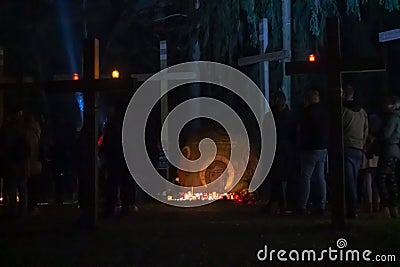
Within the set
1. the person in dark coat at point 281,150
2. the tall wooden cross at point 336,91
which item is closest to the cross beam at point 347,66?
the tall wooden cross at point 336,91

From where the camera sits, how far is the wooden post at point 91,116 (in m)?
8.35

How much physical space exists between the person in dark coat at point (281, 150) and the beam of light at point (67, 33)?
9.99 metres

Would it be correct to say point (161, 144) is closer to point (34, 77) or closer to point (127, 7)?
point (34, 77)

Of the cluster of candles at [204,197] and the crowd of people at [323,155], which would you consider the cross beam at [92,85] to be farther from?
the cluster of candles at [204,197]

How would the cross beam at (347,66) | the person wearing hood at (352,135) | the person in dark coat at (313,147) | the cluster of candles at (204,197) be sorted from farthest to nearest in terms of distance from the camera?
the cluster of candles at (204,197)
the person in dark coat at (313,147)
the person wearing hood at (352,135)
the cross beam at (347,66)

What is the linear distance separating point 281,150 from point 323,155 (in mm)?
848

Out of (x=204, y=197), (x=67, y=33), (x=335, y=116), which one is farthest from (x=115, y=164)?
(x=67, y=33)

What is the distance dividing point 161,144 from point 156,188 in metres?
1.08

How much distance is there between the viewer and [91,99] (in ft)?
27.7

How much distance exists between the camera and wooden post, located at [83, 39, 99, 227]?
835 centimetres

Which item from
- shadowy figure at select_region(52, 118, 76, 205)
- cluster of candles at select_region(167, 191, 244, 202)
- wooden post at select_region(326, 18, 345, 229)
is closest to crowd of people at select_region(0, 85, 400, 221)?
wooden post at select_region(326, 18, 345, 229)

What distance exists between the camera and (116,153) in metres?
9.88

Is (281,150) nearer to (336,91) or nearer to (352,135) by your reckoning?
(352,135)

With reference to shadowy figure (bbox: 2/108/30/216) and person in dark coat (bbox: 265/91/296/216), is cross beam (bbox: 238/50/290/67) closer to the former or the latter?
person in dark coat (bbox: 265/91/296/216)
